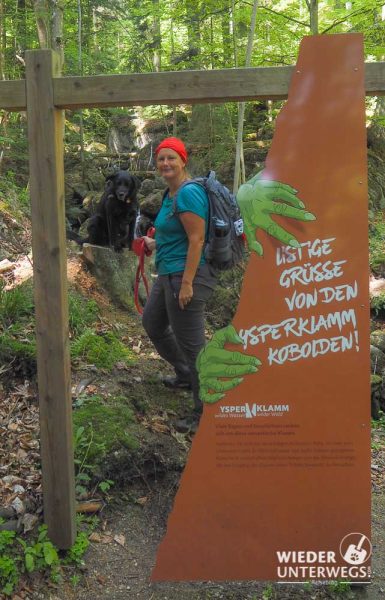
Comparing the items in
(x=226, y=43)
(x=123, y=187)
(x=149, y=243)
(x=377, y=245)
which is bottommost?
(x=149, y=243)

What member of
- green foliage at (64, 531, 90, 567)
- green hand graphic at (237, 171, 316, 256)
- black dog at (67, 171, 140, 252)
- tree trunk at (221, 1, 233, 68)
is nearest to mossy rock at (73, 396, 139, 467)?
green foliage at (64, 531, 90, 567)

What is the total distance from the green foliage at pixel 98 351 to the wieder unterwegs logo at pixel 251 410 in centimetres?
189

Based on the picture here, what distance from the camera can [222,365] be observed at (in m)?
2.73

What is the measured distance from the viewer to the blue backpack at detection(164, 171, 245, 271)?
9.57 ft

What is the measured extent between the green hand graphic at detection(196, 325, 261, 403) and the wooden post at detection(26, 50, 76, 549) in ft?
2.55

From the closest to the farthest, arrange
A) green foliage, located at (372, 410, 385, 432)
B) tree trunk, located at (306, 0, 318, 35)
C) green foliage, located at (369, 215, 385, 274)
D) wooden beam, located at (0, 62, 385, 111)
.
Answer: wooden beam, located at (0, 62, 385, 111), green foliage, located at (372, 410, 385, 432), tree trunk, located at (306, 0, 318, 35), green foliage, located at (369, 215, 385, 274)

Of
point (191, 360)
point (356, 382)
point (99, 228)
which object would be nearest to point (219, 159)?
point (99, 228)

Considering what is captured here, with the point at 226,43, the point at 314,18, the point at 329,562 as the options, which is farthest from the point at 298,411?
the point at 226,43

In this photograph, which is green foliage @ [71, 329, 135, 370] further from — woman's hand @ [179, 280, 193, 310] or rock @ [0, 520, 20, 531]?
rock @ [0, 520, 20, 531]

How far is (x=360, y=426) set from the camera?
2688 mm

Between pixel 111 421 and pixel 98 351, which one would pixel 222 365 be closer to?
pixel 111 421

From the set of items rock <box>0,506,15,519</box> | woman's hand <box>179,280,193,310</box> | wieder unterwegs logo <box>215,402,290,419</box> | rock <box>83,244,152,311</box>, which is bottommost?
rock <box>0,506,15,519</box>

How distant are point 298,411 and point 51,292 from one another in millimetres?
1450

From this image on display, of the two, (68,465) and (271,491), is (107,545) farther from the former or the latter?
(271,491)
